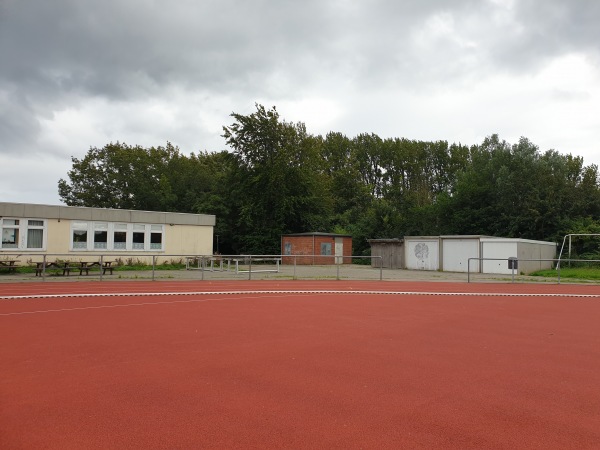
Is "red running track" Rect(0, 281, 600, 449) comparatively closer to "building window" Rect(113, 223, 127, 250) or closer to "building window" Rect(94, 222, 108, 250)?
"building window" Rect(94, 222, 108, 250)

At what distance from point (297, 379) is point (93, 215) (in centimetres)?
2850

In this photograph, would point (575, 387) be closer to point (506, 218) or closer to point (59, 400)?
point (59, 400)

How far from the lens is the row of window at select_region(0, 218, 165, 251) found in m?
29.2

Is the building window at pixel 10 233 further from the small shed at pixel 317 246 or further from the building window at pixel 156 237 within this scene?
the small shed at pixel 317 246

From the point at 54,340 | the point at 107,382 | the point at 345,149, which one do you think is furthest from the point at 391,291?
the point at 345,149

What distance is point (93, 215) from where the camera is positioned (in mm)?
31547

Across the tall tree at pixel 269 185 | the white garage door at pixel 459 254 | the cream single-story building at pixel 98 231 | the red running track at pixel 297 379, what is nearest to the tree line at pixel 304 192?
the tall tree at pixel 269 185

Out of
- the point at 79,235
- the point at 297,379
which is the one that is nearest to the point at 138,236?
the point at 79,235

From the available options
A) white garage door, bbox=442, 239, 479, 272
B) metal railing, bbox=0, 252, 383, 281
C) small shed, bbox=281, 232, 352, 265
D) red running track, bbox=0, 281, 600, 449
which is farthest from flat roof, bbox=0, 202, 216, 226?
red running track, bbox=0, 281, 600, 449

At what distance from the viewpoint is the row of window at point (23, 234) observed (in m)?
29.0

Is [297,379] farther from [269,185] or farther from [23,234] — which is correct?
[269,185]

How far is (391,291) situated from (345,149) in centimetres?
6100

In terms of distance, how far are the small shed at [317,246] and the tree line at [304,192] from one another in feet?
12.0

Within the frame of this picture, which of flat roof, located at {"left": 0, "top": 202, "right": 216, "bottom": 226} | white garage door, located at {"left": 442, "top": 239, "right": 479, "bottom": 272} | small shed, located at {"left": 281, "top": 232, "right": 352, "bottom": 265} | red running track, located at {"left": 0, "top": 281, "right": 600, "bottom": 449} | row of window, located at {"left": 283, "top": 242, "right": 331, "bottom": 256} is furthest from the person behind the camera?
row of window, located at {"left": 283, "top": 242, "right": 331, "bottom": 256}
